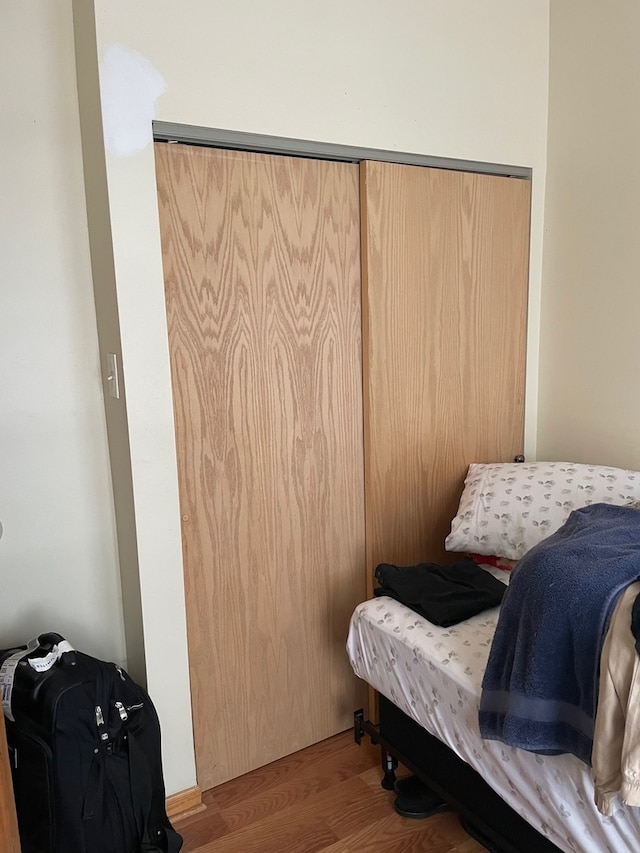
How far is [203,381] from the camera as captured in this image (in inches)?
71.2

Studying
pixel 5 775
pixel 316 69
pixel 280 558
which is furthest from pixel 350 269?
pixel 5 775

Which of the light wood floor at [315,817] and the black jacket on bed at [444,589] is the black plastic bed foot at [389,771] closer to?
the light wood floor at [315,817]

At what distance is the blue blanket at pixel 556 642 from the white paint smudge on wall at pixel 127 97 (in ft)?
4.38

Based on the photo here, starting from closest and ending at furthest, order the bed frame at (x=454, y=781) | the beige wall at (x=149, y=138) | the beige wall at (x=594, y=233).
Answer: the bed frame at (x=454, y=781), the beige wall at (x=149, y=138), the beige wall at (x=594, y=233)

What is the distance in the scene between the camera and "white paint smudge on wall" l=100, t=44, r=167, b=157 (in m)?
1.56

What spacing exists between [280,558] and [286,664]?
0.35 metres

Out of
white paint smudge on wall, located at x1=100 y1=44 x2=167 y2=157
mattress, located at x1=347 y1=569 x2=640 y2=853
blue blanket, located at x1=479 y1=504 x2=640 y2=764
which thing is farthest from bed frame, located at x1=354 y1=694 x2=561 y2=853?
white paint smudge on wall, located at x1=100 y1=44 x2=167 y2=157

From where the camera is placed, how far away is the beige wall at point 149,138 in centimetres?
161

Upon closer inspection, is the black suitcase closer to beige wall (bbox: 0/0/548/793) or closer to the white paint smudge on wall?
beige wall (bbox: 0/0/548/793)

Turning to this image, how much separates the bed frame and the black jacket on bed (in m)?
0.32

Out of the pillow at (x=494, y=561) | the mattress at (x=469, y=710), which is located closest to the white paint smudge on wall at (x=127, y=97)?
the mattress at (x=469, y=710)

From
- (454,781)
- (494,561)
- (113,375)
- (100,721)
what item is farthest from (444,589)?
(113,375)

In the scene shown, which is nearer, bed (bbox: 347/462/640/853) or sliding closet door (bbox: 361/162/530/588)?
bed (bbox: 347/462/640/853)

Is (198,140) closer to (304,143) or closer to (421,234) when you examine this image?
(304,143)
